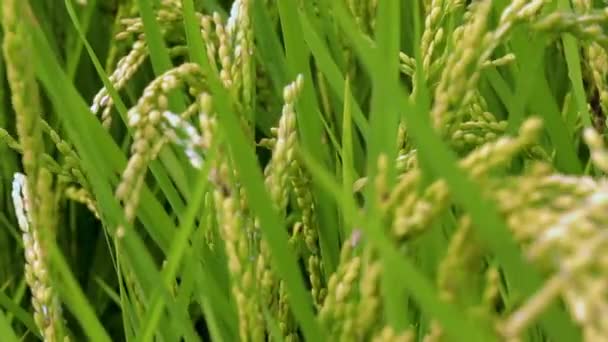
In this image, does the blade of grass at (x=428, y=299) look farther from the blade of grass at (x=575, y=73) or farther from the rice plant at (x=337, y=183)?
the blade of grass at (x=575, y=73)

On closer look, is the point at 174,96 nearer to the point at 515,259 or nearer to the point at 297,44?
the point at 297,44

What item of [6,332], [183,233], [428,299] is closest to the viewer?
[428,299]

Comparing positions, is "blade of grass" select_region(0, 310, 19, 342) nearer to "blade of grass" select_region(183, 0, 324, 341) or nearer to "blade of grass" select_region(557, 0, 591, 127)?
"blade of grass" select_region(183, 0, 324, 341)

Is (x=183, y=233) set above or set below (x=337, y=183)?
above

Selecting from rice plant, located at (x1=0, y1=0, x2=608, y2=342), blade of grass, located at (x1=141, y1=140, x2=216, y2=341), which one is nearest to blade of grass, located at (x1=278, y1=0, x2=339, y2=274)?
rice plant, located at (x1=0, y1=0, x2=608, y2=342)

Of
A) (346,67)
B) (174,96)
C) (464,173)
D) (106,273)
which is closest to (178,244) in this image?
(464,173)

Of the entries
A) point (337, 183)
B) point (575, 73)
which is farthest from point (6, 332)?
point (575, 73)

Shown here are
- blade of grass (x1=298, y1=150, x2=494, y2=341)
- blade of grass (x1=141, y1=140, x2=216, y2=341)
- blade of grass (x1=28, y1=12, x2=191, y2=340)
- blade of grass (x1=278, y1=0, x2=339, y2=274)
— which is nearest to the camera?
blade of grass (x1=298, y1=150, x2=494, y2=341)

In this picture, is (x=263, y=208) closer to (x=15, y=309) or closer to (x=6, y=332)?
(x=6, y=332)

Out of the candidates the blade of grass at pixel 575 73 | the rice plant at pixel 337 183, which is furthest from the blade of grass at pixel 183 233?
the blade of grass at pixel 575 73
